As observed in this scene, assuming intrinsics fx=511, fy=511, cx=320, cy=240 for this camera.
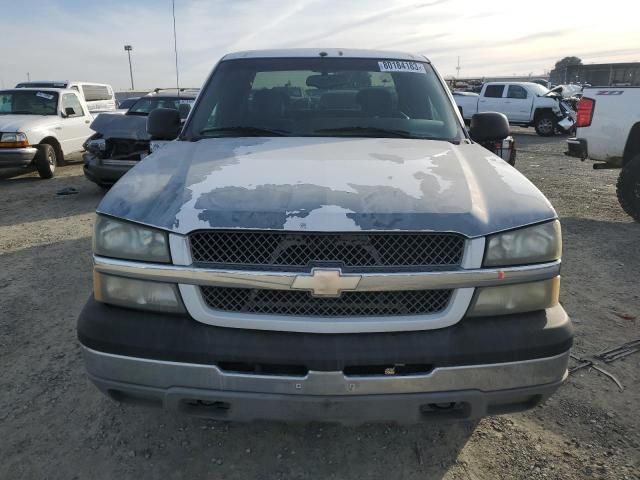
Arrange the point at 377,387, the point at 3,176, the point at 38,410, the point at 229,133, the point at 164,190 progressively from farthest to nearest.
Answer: the point at 3,176 < the point at 229,133 < the point at 38,410 < the point at 164,190 < the point at 377,387

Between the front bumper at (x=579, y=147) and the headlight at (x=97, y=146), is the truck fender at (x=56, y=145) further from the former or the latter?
the front bumper at (x=579, y=147)

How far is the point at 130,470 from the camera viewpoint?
2.34 meters

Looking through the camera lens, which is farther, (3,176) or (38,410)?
(3,176)

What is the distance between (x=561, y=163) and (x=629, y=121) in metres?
5.97

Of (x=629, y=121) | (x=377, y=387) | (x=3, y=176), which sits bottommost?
(x=3, y=176)

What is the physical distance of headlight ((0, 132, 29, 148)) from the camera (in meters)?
9.30

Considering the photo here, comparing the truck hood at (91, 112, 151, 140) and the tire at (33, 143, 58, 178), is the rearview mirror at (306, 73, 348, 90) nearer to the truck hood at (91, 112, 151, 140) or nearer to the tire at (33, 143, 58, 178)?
the truck hood at (91, 112, 151, 140)

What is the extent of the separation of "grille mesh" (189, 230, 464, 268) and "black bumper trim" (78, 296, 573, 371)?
266mm

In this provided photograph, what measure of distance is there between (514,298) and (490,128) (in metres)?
1.78

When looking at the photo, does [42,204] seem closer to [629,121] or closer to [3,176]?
[3,176]

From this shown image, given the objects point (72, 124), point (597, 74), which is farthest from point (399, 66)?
point (597, 74)

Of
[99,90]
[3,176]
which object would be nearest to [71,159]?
[3,176]

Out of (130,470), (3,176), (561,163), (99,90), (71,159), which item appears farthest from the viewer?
(99,90)

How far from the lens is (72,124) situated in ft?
36.1
